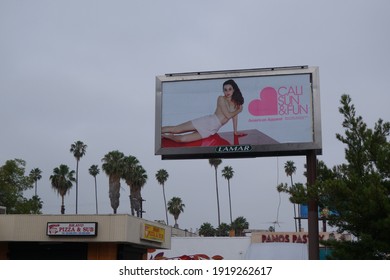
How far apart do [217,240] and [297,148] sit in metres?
26.2

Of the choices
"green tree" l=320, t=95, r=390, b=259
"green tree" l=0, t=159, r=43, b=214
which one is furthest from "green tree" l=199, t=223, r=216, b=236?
"green tree" l=320, t=95, r=390, b=259

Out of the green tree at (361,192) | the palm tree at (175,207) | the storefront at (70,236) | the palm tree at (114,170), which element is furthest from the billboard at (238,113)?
the palm tree at (175,207)

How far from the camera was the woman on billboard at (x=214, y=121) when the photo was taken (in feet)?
84.8

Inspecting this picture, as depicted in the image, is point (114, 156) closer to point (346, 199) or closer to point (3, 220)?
point (3, 220)

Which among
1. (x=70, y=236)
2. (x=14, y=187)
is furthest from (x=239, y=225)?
(x=70, y=236)

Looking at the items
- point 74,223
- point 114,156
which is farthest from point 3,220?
point 114,156

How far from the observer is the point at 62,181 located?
7562cm

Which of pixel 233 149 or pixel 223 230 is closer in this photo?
pixel 233 149

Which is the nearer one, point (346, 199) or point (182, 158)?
point (346, 199)

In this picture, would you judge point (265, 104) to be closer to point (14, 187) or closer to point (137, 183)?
point (14, 187)

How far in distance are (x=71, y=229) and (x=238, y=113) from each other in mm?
13058

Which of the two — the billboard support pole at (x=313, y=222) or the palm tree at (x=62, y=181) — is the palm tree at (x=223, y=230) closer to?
the palm tree at (x=62, y=181)
